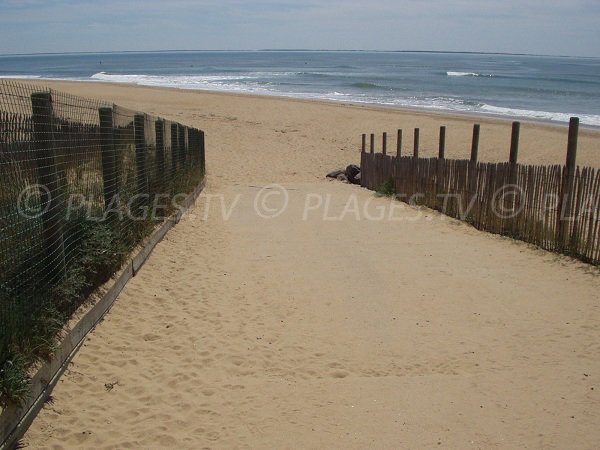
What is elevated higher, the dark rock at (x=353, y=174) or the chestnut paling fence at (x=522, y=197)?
the chestnut paling fence at (x=522, y=197)

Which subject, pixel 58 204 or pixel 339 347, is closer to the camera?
pixel 58 204

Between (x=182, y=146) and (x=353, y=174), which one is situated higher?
(x=182, y=146)

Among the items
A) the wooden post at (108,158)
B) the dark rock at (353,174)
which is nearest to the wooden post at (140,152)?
the wooden post at (108,158)

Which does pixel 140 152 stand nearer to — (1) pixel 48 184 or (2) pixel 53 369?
(1) pixel 48 184

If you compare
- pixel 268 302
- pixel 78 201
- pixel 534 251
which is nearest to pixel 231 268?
pixel 268 302

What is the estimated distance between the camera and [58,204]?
4555 mm

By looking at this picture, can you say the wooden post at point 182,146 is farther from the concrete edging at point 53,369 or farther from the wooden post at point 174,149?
the concrete edging at point 53,369

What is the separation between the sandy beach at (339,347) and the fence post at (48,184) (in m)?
0.72

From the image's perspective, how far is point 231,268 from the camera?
7242 millimetres

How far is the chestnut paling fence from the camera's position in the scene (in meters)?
7.54

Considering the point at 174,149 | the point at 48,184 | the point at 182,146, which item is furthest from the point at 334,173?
the point at 48,184

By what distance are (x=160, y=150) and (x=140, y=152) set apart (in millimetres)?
1498

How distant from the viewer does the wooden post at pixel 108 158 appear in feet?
19.2

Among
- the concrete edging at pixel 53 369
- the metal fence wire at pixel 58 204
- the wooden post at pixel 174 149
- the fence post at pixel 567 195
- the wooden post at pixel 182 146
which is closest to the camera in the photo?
the concrete edging at pixel 53 369
